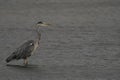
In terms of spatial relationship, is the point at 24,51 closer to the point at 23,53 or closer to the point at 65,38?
the point at 23,53

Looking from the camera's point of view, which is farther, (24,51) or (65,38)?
(65,38)

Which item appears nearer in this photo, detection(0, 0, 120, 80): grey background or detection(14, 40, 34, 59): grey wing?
detection(0, 0, 120, 80): grey background

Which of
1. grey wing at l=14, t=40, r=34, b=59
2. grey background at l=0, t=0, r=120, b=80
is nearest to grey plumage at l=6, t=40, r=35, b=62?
grey wing at l=14, t=40, r=34, b=59

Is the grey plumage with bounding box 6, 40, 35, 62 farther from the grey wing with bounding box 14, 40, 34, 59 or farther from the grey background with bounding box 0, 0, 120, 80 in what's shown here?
the grey background with bounding box 0, 0, 120, 80

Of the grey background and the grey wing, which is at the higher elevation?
the grey wing

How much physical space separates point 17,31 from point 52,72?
728cm

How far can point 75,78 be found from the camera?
553 inches

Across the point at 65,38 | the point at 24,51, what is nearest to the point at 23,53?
the point at 24,51

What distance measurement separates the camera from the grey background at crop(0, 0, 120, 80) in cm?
1481

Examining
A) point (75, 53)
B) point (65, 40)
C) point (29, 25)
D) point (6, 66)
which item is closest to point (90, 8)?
point (29, 25)

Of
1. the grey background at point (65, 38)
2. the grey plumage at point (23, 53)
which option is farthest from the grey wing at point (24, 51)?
the grey background at point (65, 38)

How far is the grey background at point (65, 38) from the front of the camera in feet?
48.6

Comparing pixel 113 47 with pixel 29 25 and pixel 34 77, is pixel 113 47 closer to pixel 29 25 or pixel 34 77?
pixel 34 77

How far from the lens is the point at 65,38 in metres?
20.1
